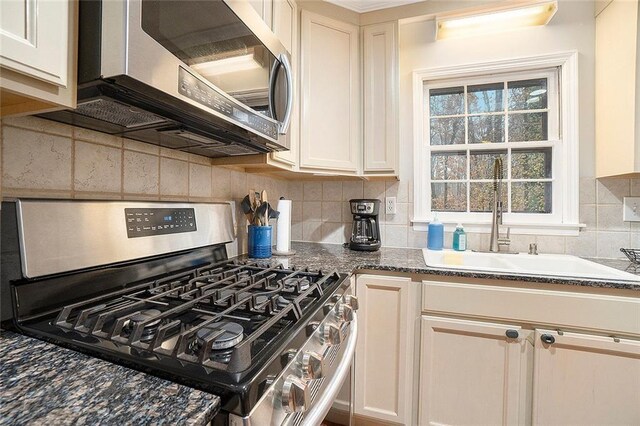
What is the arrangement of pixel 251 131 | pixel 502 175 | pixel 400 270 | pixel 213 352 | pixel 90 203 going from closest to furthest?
pixel 213 352 → pixel 90 203 → pixel 251 131 → pixel 400 270 → pixel 502 175

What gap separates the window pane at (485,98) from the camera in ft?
6.21

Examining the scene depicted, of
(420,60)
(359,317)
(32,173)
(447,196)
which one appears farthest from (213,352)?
(420,60)

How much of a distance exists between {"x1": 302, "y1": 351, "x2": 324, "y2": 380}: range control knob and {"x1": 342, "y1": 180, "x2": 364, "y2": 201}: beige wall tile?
1.49 metres

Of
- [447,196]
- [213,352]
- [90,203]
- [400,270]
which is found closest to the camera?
[213,352]

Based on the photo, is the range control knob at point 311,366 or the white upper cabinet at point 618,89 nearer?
the range control knob at point 311,366

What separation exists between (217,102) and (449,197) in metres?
1.63

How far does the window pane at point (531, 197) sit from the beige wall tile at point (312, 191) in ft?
4.03

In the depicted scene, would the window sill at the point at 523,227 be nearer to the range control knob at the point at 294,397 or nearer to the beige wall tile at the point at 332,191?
the beige wall tile at the point at 332,191

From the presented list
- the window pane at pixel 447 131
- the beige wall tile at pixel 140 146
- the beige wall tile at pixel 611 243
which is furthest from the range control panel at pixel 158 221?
the beige wall tile at pixel 611 243

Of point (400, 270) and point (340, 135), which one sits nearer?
point (400, 270)

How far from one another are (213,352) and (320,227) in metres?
1.61

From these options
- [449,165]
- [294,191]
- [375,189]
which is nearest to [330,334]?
[375,189]

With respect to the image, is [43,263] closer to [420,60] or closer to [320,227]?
[320,227]

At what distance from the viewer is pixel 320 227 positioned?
2127 millimetres
